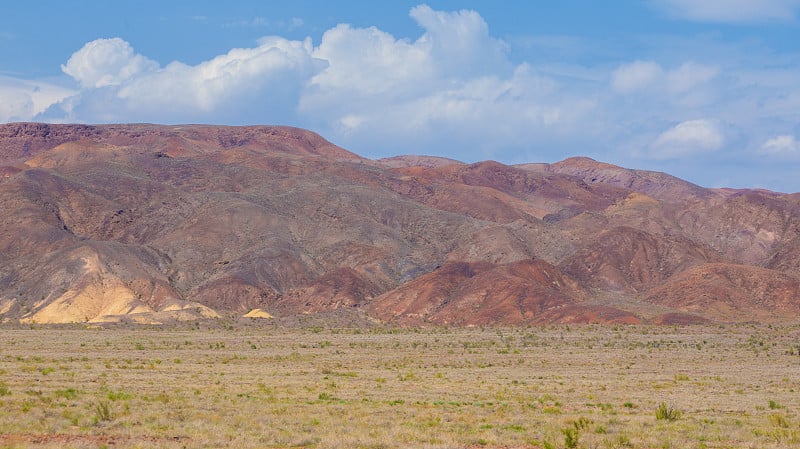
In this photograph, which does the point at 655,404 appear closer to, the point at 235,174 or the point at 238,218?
the point at 238,218

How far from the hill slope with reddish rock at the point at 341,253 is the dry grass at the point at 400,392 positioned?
31.8m

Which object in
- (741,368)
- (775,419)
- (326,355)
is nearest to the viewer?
→ (775,419)

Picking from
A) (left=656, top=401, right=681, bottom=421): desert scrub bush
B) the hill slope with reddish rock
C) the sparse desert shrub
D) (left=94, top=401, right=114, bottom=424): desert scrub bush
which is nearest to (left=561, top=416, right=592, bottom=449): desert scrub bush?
the sparse desert shrub

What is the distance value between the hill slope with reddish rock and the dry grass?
31.8 metres

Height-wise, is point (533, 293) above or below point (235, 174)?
below

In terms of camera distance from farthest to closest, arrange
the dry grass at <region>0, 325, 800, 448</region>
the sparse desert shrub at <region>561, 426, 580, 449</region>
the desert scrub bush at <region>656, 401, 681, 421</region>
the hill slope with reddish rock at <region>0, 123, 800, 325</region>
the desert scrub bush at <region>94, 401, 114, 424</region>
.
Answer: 1. the hill slope with reddish rock at <region>0, 123, 800, 325</region>
2. the desert scrub bush at <region>656, 401, 681, 421</region>
3. the desert scrub bush at <region>94, 401, 114, 424</region>
4. the dry grass at <region>0, 325, 800, 448</region>
5. the sparse desert shrub at <region>561, 426, 580, 449</region>

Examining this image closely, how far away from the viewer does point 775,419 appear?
26.1 m

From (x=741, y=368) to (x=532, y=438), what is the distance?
2861cm

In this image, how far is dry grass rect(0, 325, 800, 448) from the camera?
2327 cm

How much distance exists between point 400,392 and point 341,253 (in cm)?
9383

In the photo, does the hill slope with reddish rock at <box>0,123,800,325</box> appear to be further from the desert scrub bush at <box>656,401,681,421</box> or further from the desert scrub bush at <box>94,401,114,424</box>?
the desert scrub bush at <box>94,401,114,424</box>

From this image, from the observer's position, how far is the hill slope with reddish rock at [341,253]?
103 metres

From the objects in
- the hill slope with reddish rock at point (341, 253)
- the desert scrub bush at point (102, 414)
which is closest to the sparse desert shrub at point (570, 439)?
the desert scrub bush at point (102, 414)

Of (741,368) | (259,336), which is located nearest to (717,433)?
(741,368)
